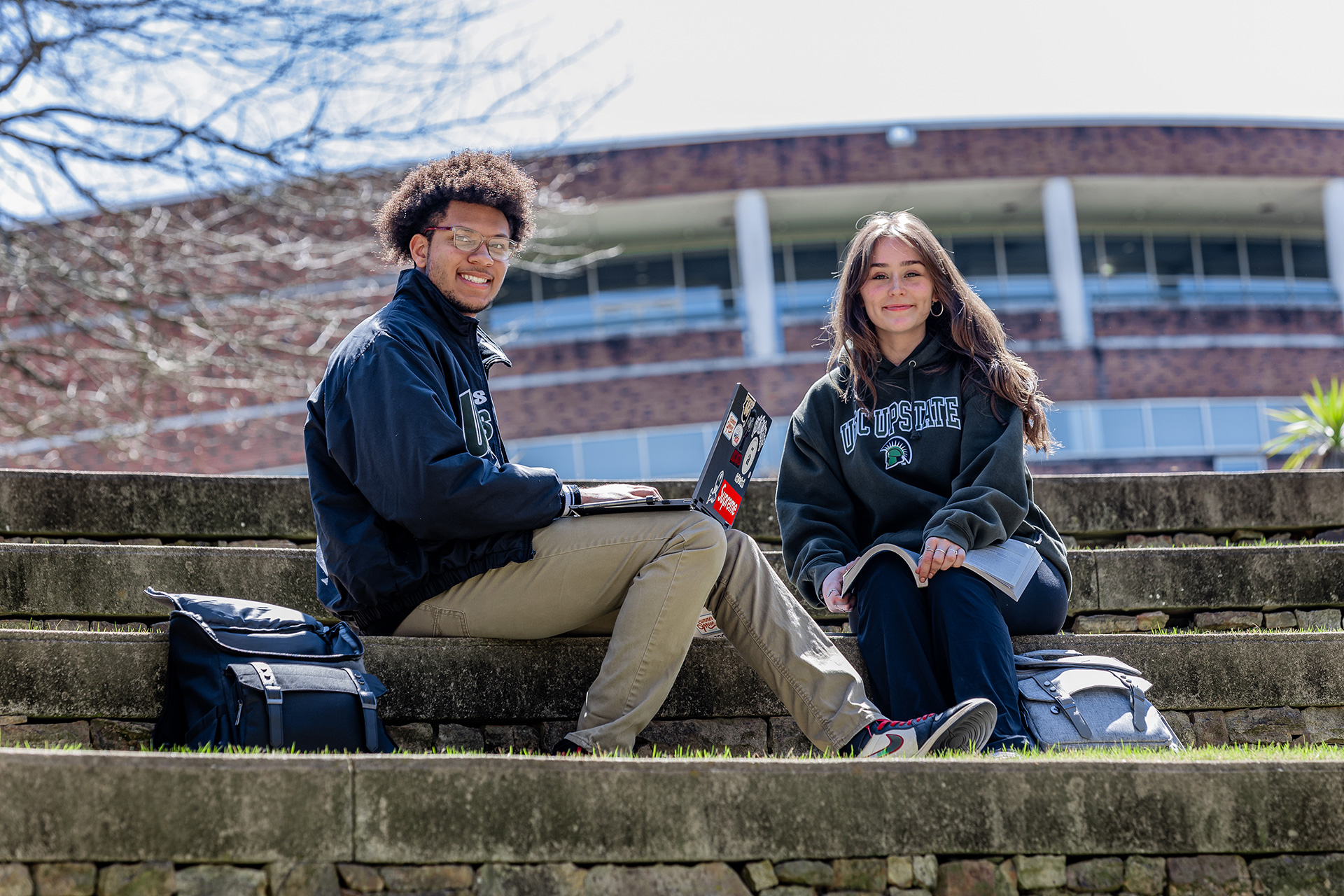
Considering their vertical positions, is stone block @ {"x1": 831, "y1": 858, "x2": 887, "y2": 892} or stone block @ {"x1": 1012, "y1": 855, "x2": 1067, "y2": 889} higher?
stone block @ {"x1": 831, "y1": 858, "x2": 887, "y2": 892}

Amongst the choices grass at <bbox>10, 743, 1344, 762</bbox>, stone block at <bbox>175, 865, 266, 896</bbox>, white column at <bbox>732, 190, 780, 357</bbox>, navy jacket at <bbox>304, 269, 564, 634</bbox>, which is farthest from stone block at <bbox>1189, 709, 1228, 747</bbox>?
white column at <bbox>732, 190, 780, 357</bbox>

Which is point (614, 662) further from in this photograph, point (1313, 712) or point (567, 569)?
point (1313, 712)

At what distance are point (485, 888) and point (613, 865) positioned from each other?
265 millimetres

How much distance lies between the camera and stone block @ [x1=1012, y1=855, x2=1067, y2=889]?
2832 millimetres

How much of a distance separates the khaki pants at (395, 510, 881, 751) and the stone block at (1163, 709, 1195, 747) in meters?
1.27

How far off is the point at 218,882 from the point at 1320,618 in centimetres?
436

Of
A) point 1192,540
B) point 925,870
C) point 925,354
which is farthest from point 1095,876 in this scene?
point 1192,540

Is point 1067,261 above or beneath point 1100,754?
above

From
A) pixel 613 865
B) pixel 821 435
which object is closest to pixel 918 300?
pixel 821 435

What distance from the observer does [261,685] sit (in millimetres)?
3074

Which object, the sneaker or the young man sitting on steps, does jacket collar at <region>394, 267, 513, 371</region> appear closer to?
the young man sitting on steps

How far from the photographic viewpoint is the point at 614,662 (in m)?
3.51

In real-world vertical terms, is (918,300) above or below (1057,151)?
below

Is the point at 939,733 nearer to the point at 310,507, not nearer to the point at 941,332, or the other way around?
the point at 941,332
